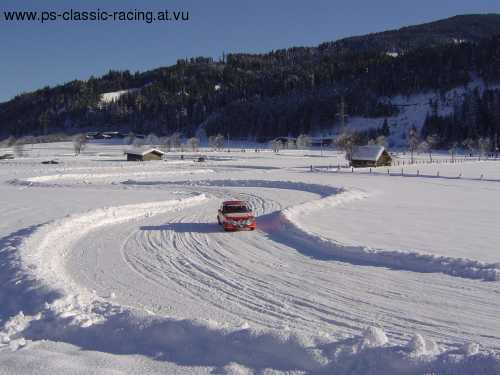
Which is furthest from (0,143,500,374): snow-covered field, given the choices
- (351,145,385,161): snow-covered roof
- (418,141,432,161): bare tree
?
(418,141,432,161): bare tree

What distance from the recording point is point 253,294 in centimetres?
1127

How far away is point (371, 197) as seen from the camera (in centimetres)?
3394

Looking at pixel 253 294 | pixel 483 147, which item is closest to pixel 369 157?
pixel 483 147

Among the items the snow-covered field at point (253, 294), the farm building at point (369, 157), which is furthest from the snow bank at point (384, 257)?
A: the farm building at point (369, 157)

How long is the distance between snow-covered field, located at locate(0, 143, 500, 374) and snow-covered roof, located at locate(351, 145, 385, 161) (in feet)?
185

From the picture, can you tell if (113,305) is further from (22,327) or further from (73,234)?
(73,234)

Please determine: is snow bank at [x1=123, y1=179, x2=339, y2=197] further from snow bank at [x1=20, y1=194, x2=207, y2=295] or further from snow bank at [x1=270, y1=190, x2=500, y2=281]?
snow bank at [x1=270, y1=190, x2=500, y2=281]

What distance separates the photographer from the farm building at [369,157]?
264 ft

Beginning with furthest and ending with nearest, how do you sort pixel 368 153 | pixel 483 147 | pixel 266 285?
pixel 483 147
pixel 368 153
pixel 266 285

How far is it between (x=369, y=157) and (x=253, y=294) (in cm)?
7271

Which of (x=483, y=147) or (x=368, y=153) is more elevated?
(x=483, y=147)

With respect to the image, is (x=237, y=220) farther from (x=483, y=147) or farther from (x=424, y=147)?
(x=483, y=147)

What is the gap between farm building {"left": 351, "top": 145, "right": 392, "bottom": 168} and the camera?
264 feet

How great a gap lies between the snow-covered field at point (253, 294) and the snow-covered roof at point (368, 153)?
185ft
